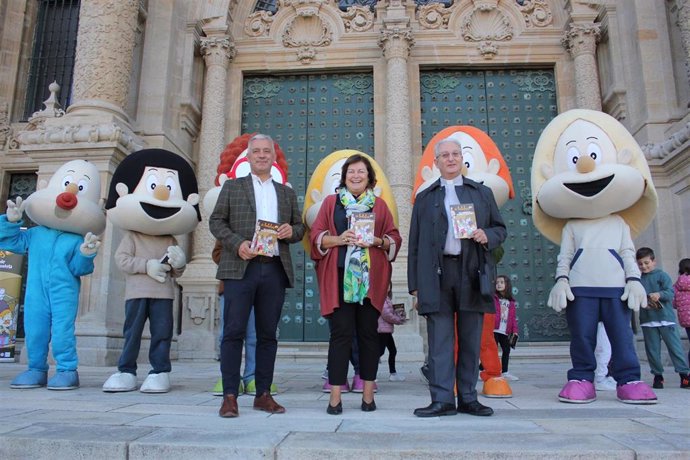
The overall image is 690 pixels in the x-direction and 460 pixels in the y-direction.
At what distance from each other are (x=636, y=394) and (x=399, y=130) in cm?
751

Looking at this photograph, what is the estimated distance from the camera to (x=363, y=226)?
3.92 m

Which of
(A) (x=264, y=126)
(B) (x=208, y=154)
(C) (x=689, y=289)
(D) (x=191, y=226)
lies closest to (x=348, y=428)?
(D) (x=191, y=226)

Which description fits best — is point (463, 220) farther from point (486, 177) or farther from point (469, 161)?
point (469, 161)

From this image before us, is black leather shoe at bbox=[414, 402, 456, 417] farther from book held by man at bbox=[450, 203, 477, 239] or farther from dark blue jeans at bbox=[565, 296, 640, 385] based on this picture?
dark blue jeans at bbox=[565, 296, 640, 385]

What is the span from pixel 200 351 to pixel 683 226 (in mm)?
8479

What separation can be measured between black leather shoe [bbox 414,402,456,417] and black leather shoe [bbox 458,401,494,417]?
8 centimetres

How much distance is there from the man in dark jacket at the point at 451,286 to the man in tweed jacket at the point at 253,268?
975 mm

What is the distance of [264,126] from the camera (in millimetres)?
12297

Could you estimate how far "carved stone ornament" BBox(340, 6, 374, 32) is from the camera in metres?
12.4

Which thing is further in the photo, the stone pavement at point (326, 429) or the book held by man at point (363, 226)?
the book held by man at point (363, 226)

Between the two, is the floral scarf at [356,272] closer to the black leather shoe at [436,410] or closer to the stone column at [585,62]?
the black leather shoe at [436,410]

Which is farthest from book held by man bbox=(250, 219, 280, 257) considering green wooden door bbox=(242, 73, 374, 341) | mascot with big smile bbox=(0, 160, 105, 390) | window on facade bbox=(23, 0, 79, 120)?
window on facade bbox=(23, 0, 79, 120)

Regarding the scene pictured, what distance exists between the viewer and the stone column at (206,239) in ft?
33.1

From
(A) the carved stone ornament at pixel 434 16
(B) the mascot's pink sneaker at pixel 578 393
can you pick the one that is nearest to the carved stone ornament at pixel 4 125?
(A) the carved stone ornament at pixel 434 16
